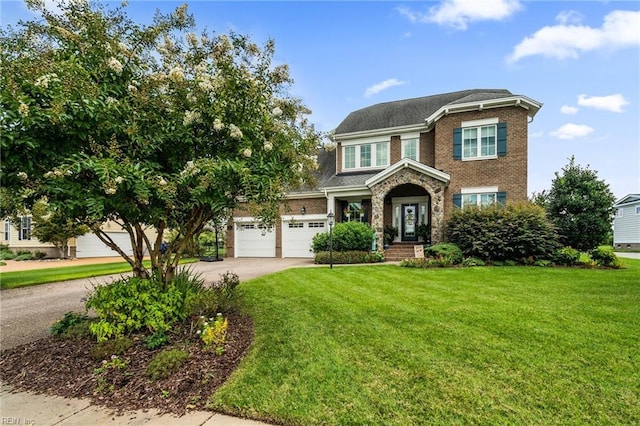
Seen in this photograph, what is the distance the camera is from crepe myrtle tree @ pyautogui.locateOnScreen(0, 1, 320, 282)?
3484 mm

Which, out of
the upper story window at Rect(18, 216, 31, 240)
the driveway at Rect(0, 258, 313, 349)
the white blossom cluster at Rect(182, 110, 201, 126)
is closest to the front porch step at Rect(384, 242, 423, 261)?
the driveway at Rect(0, 258, 313, 349)

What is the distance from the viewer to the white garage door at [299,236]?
18312 mm

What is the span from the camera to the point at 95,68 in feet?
13.3

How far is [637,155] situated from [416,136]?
8429 mm

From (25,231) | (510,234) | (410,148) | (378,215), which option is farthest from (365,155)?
(25,231)

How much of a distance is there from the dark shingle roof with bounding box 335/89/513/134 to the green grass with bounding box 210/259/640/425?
41.0 feet

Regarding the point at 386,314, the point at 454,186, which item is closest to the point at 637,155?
the point at 454,186

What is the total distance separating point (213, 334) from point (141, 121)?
9.69ft

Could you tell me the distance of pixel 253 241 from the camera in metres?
19.6

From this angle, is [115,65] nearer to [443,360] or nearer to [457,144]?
[443,360]

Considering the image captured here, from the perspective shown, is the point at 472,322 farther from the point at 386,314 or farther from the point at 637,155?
the point at 637,155

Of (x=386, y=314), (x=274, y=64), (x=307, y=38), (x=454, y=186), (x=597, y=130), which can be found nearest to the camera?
(x=274, y=64)

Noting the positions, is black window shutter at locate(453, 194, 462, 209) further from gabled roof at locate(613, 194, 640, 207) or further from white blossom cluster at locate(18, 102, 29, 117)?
gabled roof at locate(613, 194, 640, 207)

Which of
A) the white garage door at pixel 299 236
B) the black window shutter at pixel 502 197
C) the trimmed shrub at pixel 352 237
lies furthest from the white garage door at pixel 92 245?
the black window shutter at pixel 502 197
